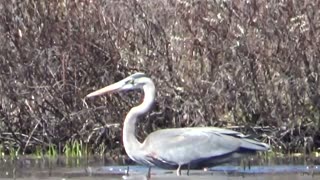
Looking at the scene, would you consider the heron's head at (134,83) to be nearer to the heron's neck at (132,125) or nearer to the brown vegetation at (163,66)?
the heron's neck at (132,125)

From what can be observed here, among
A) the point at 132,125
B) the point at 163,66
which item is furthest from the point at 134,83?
the point at 163,66

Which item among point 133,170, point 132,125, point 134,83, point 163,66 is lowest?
point 133,170

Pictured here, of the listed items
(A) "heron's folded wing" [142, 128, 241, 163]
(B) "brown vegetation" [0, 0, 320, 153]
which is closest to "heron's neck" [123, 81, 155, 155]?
(A) "heron's folded wing" [142, 128, 241, 163]

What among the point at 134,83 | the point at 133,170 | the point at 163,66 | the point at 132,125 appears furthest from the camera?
the point at 163,66

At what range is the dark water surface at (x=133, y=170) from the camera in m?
11.6

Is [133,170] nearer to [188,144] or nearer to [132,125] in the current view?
[132,125]

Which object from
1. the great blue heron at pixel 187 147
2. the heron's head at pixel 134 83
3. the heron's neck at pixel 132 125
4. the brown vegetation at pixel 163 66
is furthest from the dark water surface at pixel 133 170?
the heron's head at pixel 134 83

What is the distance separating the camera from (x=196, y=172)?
40.9 ft

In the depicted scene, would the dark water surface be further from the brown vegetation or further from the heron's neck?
the brown vegetation

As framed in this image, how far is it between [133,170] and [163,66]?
1.62 meters

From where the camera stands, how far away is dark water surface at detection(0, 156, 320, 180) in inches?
458

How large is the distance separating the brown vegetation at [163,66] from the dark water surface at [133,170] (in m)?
0.51

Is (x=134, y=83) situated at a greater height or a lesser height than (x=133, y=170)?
greater

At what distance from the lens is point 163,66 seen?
13.9 metres
